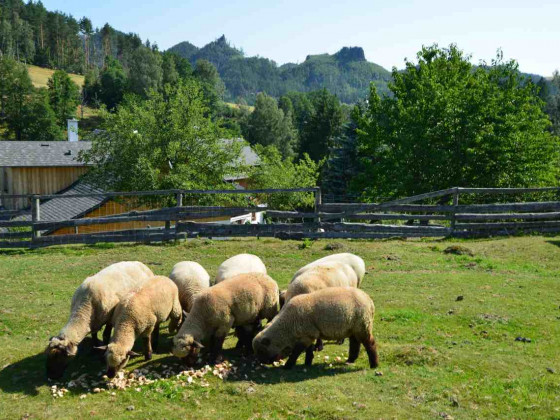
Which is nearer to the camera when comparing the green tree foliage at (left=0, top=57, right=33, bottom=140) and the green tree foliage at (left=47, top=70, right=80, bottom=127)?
the green tree foliage at (left=0, top=57, right=33, bottom=140)

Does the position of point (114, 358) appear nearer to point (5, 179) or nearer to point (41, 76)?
point (5, 179)

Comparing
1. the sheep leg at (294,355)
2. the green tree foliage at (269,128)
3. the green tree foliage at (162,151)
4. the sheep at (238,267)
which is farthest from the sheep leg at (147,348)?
the green tree foliage at (269,128)

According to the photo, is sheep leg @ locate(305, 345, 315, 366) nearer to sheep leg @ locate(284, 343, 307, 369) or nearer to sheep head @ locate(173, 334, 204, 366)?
sheep leg @ locate(284, 343, 307, 369)

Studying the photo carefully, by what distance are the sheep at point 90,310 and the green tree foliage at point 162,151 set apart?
1764cm

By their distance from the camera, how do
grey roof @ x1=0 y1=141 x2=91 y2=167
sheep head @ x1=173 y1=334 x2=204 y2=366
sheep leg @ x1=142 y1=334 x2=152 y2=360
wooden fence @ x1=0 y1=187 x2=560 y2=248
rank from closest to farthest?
sheep head @ x1=173 y1=334 x2=204 y2=366
sheep leg @ x1=142 y1=334 x2=152 y2=360
wooden fence @ x1=0 y1=187 x2=560 y2=248
grey roof @ x1=0 y1=141 x2=91 y2=167

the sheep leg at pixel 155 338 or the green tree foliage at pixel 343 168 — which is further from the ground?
the green tree foliage at pixel 343 168

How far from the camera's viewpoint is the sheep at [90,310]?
26.0ft

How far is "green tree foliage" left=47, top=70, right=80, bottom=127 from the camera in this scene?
84.8 metres

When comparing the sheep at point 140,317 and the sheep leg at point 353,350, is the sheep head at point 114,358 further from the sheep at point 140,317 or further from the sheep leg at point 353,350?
the sheep leg at point 353,350

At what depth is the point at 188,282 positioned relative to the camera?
33.0ft

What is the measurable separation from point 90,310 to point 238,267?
10.2 feet

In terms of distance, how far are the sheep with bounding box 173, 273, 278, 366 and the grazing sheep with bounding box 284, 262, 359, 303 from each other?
1.35 ft

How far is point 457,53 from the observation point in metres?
33.2

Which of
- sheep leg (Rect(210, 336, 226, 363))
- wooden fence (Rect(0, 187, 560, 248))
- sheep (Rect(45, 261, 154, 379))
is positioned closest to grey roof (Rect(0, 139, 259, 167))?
wooden fence (Rect(0, 187, 560, 248))
